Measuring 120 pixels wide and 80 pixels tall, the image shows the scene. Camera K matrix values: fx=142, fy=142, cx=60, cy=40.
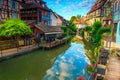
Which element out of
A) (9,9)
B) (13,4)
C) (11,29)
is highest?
(13,4)

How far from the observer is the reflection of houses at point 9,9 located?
28.5 m

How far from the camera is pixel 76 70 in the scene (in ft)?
52.9

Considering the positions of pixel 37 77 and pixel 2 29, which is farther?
pixel 2 29

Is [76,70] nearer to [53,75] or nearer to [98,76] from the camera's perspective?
[53,75]

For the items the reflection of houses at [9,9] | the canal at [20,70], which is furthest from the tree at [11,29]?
the reflection of houses at [9,9]

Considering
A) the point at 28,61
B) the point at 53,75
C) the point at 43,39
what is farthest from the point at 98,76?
the point at 43,39

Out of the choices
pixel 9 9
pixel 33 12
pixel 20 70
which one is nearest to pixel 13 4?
pixel 9 9

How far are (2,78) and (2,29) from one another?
1145 cm

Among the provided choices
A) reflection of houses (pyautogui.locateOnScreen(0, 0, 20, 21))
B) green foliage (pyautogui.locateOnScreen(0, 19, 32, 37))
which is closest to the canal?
green foliage (pyautogui.locateOnScreen(0, 19, 32, 37))

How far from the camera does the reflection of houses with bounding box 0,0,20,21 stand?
1120 inches

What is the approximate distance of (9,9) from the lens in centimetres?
3048

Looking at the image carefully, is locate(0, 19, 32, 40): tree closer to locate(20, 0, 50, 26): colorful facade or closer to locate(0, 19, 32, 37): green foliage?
locate(0, 19, 32, 37): green foliage

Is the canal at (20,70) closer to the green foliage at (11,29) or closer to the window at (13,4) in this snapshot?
the green foliage at (11,29)

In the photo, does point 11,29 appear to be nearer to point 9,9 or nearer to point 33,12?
point 9,9
